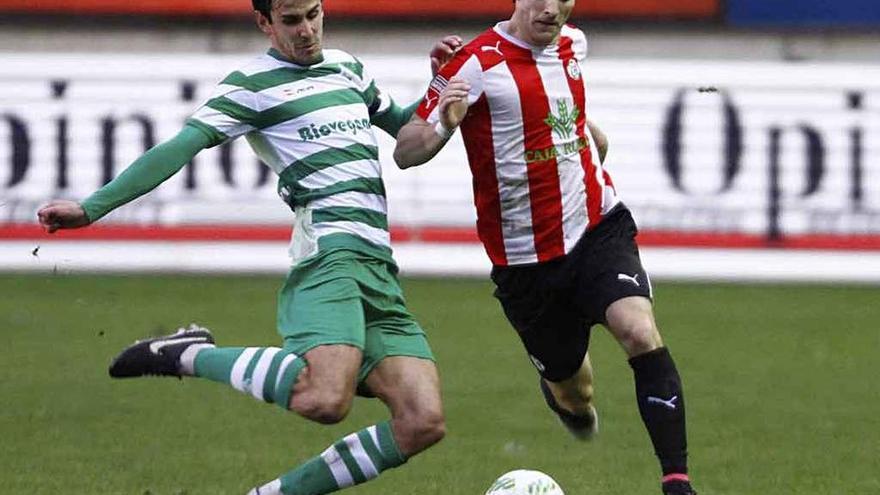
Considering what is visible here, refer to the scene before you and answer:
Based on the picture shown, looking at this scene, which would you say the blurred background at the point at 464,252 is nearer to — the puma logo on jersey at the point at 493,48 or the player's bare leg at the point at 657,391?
the player's bare leg at the point at 657,391

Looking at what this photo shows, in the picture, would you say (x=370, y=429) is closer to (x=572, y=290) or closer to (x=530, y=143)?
(x=572, y=290)

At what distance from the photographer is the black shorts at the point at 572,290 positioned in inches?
275

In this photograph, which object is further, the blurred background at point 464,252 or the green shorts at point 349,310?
the blurred background at point 464,252

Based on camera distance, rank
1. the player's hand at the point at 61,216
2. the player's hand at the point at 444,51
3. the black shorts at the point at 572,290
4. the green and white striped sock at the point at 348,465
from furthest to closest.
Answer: the player's hand at the point at 444,51 → the black shorts at the point at 572,290 → the green and white striped sock at the point at 348,465 → the player's hand at the point at 61,216

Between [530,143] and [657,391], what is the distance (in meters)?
1.07

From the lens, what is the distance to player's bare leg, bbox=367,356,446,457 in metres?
6.36

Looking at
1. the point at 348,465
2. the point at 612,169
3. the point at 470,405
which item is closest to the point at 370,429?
the point at 348,465

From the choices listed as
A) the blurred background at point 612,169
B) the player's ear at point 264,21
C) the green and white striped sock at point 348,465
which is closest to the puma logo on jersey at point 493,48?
the player's ear at point 264,21

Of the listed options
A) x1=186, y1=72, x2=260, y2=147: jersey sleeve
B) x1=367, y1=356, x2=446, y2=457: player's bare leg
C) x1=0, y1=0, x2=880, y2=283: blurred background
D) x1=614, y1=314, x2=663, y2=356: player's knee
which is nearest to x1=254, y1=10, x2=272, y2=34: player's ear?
x1=186, y1=72, x2=260, y2=147: jersey sleeve

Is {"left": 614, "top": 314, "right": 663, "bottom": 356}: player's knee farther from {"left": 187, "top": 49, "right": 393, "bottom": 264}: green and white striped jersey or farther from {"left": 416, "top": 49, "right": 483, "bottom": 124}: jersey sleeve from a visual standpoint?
{"left": 416, "top": 49, "right": 483, "bottom": 124}: jersey sleeve

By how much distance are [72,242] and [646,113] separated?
14.6 ft

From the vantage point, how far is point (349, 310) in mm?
6414

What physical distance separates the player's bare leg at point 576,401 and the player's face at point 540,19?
137cm

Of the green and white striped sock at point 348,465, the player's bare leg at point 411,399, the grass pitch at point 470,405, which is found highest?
the player's bare leg at point 411,399
